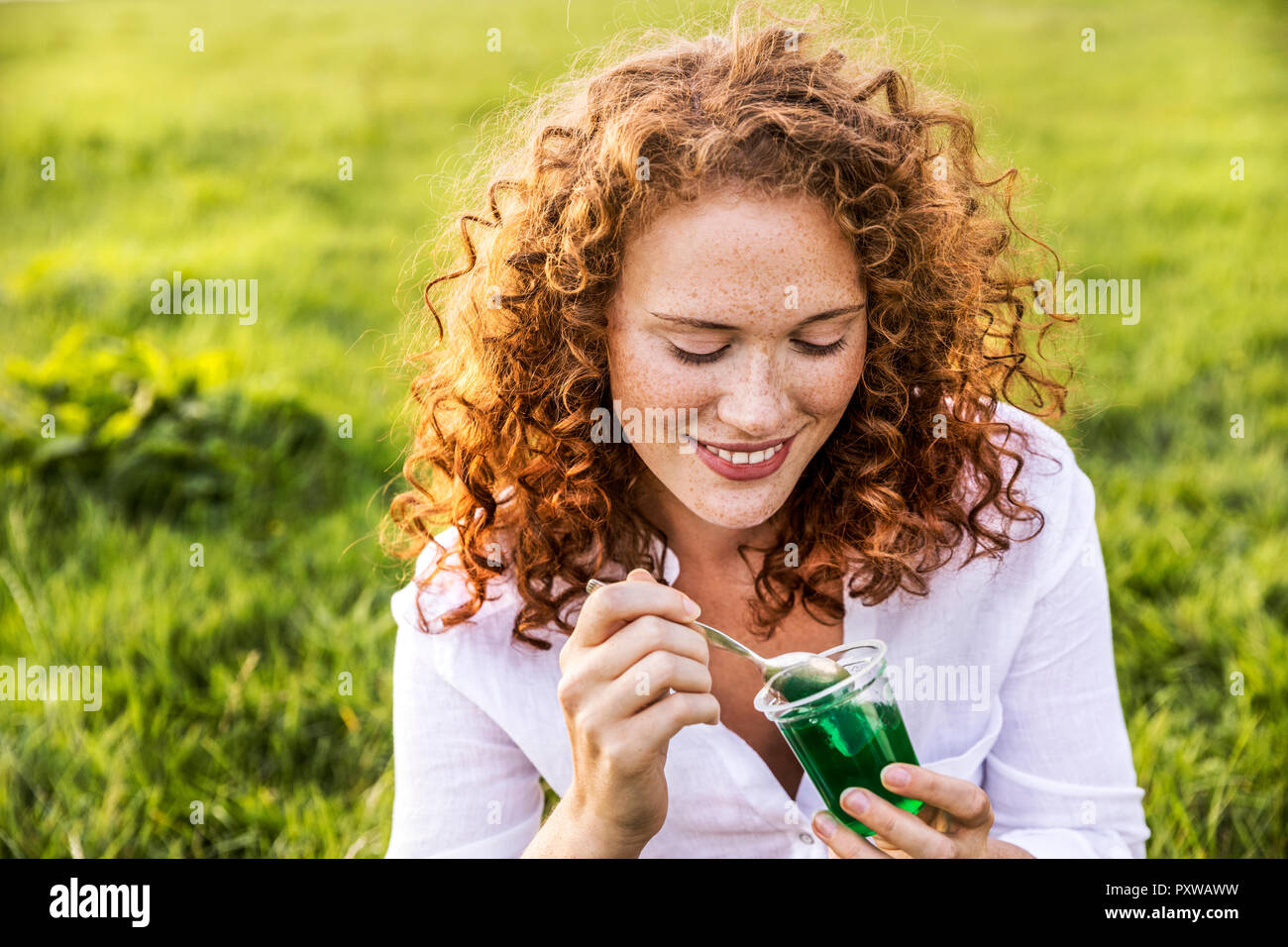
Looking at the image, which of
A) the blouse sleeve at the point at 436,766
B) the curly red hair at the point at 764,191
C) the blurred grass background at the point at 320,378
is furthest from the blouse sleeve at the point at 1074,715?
the blouse sleeve at the point at 436,766

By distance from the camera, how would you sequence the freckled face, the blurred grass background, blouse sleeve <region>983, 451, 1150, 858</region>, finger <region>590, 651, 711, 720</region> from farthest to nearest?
the blurred grass background < blouse sleeve <region>983, 451, 1150, 858</region> < the freckled face < finger <region>590, 651, 711, 720</region>

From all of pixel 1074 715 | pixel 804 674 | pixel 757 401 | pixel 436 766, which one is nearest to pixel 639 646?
pixel 804 674

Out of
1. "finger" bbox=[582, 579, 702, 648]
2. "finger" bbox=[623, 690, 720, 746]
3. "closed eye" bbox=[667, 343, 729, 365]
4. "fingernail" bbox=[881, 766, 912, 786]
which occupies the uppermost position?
"closed eye" bbox=[667, 343, 729, 365]

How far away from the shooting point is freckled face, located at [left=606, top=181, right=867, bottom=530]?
1406mm

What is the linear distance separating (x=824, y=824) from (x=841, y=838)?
0.03 metres

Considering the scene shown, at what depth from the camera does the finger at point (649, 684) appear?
1.28 metres

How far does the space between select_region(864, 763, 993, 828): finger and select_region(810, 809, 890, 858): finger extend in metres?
0.09

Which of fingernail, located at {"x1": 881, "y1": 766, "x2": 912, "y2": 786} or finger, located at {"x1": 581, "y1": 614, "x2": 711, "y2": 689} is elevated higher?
finger, located at {"x1": 581, "y1": 614, "x2": 711, "y2": 689}

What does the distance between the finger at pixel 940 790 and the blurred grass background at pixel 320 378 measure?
1.04 meters

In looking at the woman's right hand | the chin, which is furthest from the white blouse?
the woman's right hand

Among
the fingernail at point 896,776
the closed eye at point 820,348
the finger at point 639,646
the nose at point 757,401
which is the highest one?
the closed eye at point 820,348

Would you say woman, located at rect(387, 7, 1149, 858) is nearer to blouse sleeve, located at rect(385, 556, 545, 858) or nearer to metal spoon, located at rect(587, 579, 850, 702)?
blouse sleeve, located at rect(385, 556, 545, 858)

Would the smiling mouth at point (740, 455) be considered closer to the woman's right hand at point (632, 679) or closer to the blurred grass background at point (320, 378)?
the woman's right hand at point (632, 679)
